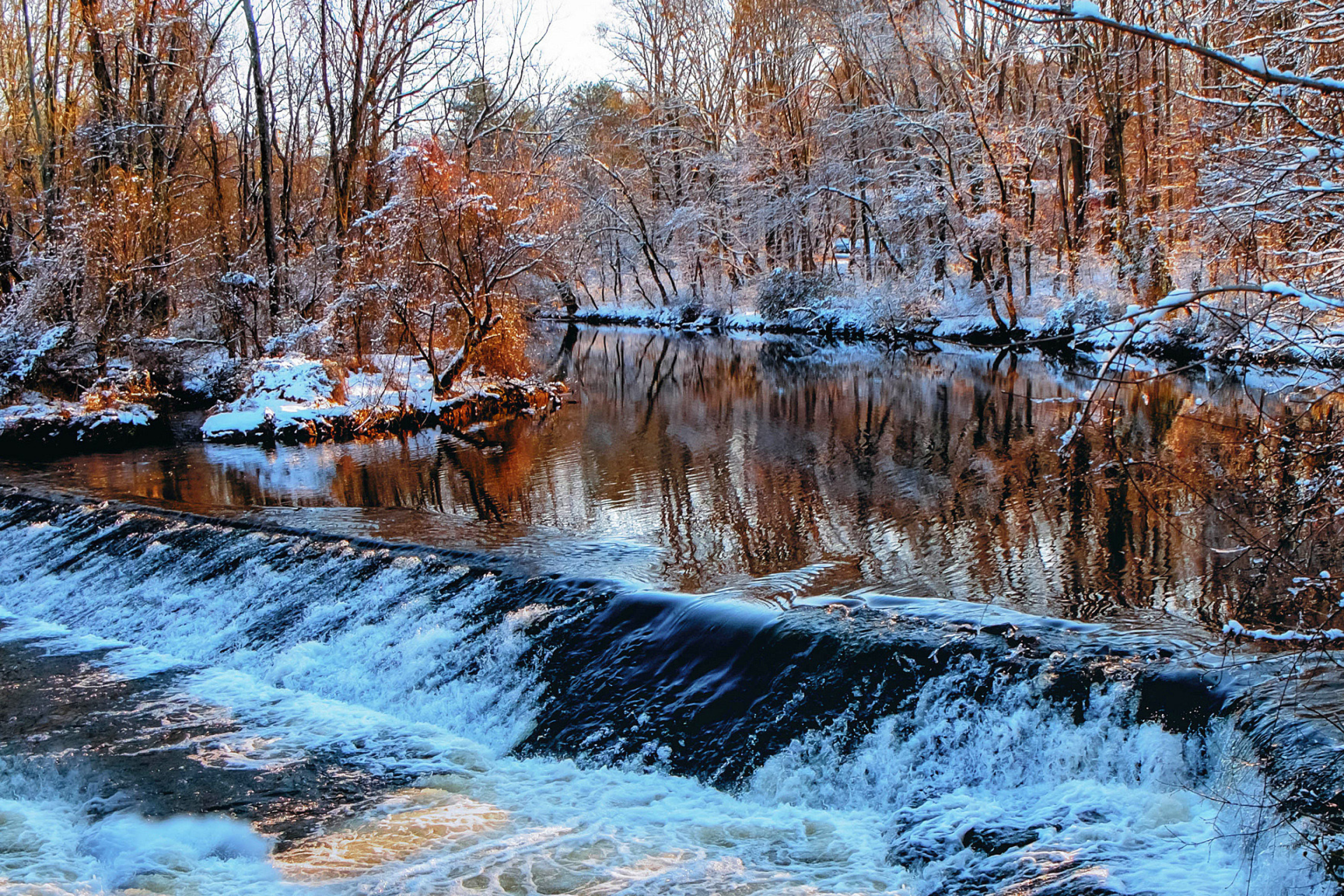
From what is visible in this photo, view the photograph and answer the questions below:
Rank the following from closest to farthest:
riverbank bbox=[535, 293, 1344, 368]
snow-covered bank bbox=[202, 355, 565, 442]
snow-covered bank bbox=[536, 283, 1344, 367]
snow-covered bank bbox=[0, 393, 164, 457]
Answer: riverbank bbox=[535, 293, 1344, 368]
snow-covered bank bbox=[536, 283, 1344, 367]
snow-covered bank bbox=[0, 393, 164, 457]
snow-covered bank bbox=[202, 355, 565, 442]

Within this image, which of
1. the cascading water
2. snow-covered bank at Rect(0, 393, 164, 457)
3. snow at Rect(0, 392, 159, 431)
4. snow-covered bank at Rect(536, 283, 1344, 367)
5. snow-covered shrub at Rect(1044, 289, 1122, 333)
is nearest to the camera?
the cascading water

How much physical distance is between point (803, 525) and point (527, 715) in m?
4.26

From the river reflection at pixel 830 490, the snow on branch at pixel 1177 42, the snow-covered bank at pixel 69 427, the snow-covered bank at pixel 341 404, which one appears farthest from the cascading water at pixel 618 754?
the snow-covered bank at pixel 69 427

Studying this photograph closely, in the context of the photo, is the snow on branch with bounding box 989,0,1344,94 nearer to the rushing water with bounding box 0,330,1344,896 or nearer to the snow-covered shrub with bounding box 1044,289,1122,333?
the rushing water with bounding box 0,330,1344,896

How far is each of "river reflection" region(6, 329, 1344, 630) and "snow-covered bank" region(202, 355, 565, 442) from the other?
2.30 ft

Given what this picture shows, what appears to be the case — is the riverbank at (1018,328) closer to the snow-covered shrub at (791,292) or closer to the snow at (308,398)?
the snow-covered shrub at (791,292)

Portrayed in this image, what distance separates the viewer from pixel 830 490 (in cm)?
1223

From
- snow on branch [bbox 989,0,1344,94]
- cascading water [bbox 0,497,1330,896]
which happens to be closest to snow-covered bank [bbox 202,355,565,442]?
cascading water [bbox 0,497,1330,896]

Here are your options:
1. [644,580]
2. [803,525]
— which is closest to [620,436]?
[803,525]

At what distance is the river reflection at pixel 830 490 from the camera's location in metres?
8.56

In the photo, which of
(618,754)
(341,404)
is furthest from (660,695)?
(341,404)

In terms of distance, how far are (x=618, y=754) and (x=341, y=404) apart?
1325cm

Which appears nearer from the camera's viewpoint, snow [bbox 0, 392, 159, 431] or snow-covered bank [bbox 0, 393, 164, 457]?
snow-covered bank [bbox 0, 393, 164, 457]

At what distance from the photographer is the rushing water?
17.4 ft
